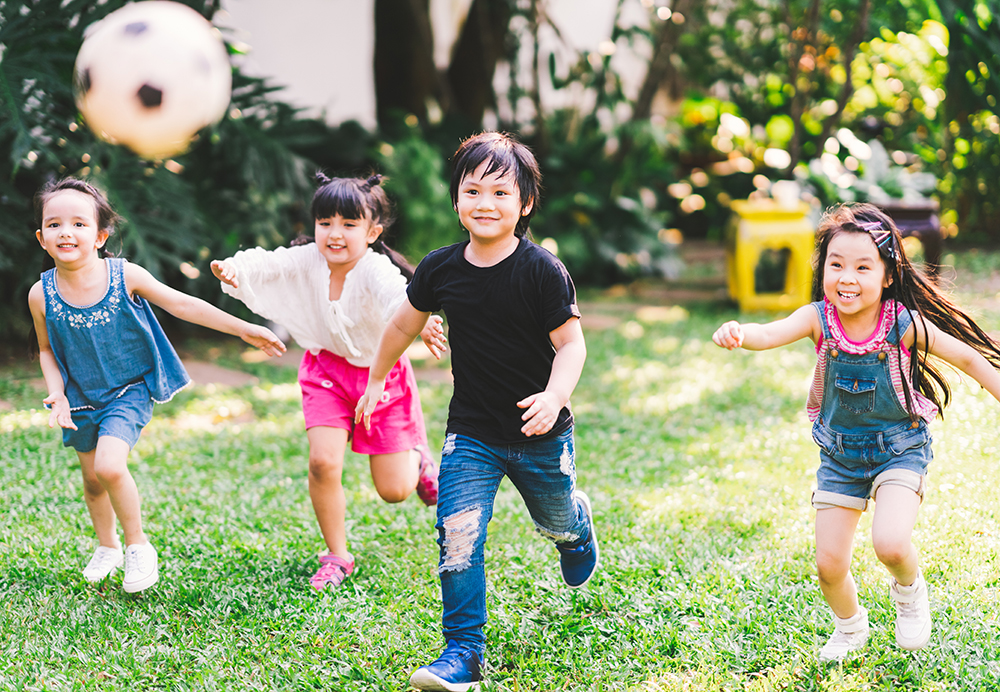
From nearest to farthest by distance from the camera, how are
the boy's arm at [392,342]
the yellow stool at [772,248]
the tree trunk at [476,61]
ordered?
the boy's arm at [392,342] < the yellow stool at [772,248] < the tree trunk at [476,61]

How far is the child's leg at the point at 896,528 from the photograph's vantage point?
221 centimetres

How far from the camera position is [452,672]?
2236 mm

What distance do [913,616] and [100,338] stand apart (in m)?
2.44

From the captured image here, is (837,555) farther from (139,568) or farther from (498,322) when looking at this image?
(139,568)

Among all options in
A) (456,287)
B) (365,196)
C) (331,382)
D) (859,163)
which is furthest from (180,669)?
(859,163)

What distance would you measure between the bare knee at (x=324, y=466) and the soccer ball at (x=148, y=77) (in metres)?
1.19

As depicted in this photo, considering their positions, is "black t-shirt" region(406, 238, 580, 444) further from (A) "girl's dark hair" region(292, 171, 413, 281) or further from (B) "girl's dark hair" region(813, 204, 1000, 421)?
(B) "girl's dark hair" region(813, 204, 1000, 421)

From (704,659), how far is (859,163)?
6.86 metres

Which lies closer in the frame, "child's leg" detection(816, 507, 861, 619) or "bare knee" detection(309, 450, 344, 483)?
"child's leg" detection(816, 507, 861, 619)

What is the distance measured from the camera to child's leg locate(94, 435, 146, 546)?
269 centimetres

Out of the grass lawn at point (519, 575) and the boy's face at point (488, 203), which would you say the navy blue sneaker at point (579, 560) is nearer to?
the grass lawn at point (519, 575)

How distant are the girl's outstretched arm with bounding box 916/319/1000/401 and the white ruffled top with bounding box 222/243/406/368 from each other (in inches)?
58.1

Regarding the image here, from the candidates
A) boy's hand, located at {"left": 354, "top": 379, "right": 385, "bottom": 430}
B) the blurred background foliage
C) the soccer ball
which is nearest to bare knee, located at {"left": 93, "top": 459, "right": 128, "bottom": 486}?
boy's hand, located at {"left": 354, "top": 379, "right": 385, "bottom": 430}

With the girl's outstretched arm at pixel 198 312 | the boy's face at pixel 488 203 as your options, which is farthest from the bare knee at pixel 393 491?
the boy's face at pixel 488 203
